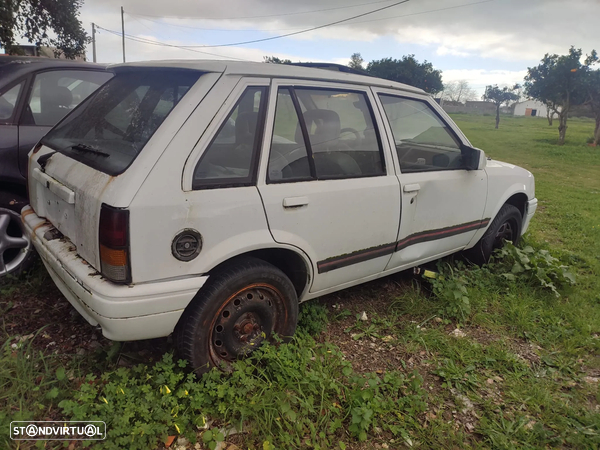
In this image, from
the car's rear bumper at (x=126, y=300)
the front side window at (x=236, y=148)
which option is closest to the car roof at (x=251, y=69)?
the front side window at (x=236, y=148)

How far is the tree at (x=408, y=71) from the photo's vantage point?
35594 millimetres

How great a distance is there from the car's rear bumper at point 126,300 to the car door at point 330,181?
0.64 meters

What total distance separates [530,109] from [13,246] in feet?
257

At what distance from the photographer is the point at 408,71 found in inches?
1401

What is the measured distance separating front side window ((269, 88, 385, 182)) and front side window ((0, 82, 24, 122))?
2.39 m

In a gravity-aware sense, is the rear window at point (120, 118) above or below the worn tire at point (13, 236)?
above

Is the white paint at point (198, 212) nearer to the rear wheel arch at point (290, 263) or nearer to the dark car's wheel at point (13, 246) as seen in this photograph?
the rear wheel arch at point (290, 263)

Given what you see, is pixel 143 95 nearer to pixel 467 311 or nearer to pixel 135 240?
pixel 135 240

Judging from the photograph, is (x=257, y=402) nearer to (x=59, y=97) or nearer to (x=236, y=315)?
(x=236, y=315)

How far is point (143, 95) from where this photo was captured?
2564 millimetres

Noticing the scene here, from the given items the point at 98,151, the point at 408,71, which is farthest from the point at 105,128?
the point at 408,71

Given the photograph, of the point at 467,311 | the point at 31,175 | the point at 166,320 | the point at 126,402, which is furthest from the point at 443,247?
the point at 31,175

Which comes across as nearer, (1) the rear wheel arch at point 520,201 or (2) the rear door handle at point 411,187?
(2) the rear door handle at point 411,187

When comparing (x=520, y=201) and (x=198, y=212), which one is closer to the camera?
(x=198, y=212)
